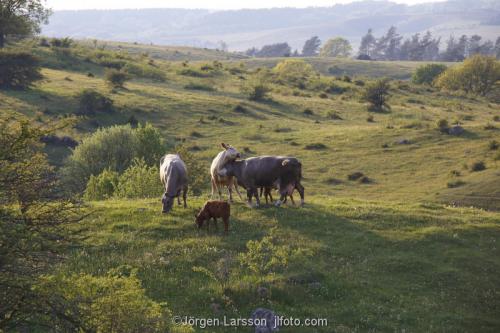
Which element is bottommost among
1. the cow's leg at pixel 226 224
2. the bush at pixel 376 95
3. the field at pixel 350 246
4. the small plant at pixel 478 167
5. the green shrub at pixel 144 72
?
the small plant at pixel 478 167

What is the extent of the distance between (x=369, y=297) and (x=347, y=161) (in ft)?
118

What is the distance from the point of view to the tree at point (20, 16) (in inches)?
3169

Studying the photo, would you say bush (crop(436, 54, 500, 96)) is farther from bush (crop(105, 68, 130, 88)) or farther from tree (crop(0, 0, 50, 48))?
tree (crop(0, 0, 50, 48))

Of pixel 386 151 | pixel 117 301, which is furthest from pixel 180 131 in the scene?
pixel 117 301

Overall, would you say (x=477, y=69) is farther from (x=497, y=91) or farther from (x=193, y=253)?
(x=193, y=253)

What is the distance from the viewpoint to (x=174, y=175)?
2423 cm

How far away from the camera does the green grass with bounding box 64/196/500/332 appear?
57.0ft

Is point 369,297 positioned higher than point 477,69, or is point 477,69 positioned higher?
point 477,69

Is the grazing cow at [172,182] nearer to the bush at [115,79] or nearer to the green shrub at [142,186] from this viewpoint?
the green shrub at [142,186]

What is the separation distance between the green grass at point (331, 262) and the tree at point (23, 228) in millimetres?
2961

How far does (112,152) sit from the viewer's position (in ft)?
141

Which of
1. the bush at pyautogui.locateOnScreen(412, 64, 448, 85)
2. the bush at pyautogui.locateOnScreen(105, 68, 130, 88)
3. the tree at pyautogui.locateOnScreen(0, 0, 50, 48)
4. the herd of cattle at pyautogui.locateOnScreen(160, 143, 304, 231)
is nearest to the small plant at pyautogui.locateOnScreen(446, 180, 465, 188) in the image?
the herd of cattle at pyautogui.locateOnScreen(160, 143, 304, 231)

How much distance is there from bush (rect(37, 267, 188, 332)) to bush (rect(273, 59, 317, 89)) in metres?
91.3

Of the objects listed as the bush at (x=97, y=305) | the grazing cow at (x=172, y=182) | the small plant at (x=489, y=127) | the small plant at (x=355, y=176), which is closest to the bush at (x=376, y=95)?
the small plant at (x=489, y=127)
